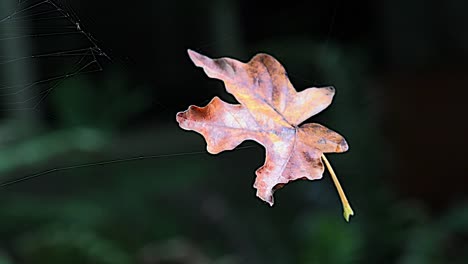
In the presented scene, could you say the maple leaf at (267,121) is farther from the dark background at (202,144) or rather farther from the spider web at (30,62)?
the spider web at (30,62)

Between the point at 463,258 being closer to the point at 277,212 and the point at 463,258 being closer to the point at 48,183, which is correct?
the point at 277,212

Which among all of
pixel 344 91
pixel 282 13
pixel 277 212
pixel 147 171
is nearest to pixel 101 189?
pixel 147 171

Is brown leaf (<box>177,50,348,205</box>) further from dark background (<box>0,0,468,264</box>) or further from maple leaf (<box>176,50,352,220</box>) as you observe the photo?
dark background (<box>0,0,468,264</box>)

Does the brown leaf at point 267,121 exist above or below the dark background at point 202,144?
above

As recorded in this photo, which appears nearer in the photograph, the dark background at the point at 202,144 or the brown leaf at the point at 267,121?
the brown leaf at the point at 267,121

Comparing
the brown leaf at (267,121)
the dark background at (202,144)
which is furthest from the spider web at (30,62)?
the brown leaf at (267,121)

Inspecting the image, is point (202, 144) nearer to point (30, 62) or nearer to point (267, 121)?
point (30, 62)

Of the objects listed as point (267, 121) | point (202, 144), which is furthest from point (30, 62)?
point (267, 121)

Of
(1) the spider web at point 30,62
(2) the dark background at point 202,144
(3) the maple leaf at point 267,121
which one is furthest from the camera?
(1) the spider web at point 30,62
